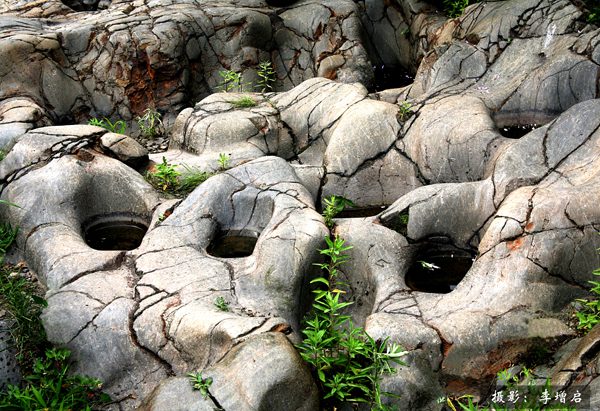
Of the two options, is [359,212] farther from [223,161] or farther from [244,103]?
[244,103]

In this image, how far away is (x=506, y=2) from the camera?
6.32m

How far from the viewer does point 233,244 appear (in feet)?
15.2

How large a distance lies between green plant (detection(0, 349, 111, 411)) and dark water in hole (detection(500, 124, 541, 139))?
463 cm

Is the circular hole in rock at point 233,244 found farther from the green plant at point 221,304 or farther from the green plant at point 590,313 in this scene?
the green plant at point 590,313

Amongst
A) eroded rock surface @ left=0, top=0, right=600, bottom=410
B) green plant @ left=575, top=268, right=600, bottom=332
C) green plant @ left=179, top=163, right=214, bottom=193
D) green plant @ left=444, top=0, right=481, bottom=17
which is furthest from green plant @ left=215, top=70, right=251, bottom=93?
green plant @ left=575, top=268, right=600, bottom=332

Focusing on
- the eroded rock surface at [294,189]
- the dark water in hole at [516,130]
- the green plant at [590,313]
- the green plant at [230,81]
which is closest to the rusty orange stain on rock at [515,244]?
the eroded rock surface at [294,189]

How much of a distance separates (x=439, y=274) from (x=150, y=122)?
496 cm

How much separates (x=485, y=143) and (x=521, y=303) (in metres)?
1.91

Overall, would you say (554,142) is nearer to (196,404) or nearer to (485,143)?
(485,143)

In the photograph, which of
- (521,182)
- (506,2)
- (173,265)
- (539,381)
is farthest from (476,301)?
(506,2)

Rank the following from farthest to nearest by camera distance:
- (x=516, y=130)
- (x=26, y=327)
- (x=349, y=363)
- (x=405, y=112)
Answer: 1. (x=405, y=112)
2. (x=516, y=130)
3. (x=26, y=327)
4. (x=349, y=363)

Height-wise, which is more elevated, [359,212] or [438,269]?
[438,269]

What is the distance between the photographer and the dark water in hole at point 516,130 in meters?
5.34

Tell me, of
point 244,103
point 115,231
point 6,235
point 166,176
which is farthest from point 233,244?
point 244,103
